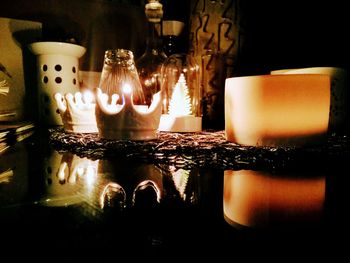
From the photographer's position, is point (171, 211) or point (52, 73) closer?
point (171, 211)

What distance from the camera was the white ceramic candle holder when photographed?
1.03 metres

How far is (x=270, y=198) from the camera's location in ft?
0.89

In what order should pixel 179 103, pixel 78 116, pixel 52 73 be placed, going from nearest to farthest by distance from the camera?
pixel 78 116
pixel 179 103
pixel 52 73

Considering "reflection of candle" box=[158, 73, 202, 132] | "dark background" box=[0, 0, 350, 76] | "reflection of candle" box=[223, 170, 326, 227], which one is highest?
"dark background" box=[0, 0, 350, 76]

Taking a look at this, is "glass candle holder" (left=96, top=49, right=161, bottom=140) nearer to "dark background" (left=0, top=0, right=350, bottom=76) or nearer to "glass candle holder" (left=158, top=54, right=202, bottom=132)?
"glass candle holder" (left=158, top=54, right=202, bottom=132)

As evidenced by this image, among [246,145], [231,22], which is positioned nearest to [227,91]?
[246,145]

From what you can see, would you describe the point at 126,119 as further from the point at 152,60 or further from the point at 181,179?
the point at 152,60

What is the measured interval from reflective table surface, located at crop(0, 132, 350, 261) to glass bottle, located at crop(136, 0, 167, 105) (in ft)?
2.64

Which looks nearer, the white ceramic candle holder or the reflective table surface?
the reflective table surface

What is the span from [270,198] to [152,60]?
104 cm

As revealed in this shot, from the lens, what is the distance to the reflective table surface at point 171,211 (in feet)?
0.56

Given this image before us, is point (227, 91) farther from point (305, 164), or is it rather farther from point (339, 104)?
point (339, 104)

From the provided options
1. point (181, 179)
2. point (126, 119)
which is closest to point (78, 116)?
point (126, 119)

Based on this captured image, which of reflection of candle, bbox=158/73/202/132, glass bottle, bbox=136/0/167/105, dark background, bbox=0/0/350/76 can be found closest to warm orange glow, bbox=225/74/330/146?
reflection of candle, bbox=158/73/202/132
